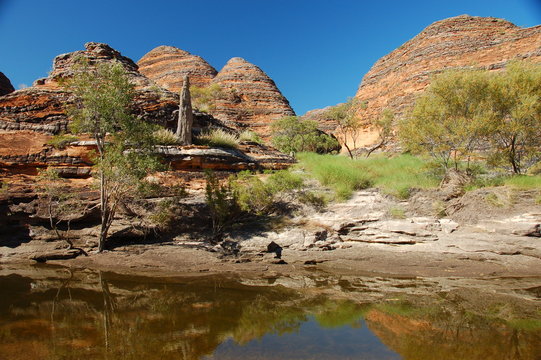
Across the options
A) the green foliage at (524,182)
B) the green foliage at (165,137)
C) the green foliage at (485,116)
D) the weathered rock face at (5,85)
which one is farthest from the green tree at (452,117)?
the weathered rock face at (5,85)

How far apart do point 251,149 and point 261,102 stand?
2515 cm

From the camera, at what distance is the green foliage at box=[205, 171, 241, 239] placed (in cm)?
1013

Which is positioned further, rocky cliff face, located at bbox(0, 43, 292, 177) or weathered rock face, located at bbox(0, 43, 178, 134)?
weathered rock face, located at bbox(0, 43, 178, 134)

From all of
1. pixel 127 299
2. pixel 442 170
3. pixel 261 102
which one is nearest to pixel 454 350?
pixel 127 299

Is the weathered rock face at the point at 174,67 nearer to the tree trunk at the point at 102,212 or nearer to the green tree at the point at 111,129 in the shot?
the green tree at the point at 111,129

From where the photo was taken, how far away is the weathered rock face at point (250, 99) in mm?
36250

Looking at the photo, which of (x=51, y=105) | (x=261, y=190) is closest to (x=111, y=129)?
(x=261, y=190)

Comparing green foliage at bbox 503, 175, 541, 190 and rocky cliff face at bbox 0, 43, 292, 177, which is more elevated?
rocky cliff face at bbox 0, 43, 292, 177

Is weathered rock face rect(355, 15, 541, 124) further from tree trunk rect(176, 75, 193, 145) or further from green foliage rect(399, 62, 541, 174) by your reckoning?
tree trunk rect(176, 75, 193, 145)

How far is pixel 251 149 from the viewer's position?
1476 cm

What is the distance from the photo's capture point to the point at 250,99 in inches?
1529

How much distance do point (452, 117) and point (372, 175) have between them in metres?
3.50

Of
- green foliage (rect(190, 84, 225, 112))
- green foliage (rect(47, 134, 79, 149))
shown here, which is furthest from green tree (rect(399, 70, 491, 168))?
green foliage (rect(190, 84, 225, 112))

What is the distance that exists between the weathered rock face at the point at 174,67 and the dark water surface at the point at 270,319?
3852 cm
